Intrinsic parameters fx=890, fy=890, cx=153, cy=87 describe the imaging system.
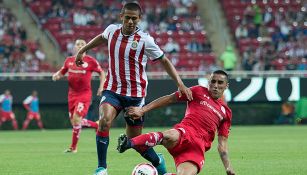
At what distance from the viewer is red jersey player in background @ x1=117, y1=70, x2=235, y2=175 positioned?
9.82 m

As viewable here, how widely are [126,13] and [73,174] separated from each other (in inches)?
101

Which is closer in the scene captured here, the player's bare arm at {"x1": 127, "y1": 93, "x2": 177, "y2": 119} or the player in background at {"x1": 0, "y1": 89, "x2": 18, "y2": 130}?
the player's bare arm at {"x1": 127, "y1": 93, "x2": 177, "y2": 119}

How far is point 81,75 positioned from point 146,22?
59.5ft

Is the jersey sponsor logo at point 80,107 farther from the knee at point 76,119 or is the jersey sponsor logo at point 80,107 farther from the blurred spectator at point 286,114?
the blurred spectator at point 286,114

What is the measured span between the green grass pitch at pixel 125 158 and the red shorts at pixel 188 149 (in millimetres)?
2266

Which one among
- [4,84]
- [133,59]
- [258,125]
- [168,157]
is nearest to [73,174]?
[133,59]

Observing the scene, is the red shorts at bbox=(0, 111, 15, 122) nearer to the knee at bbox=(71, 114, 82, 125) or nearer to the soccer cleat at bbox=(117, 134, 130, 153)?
the knee at bbox=(71, 114, 82, 125)

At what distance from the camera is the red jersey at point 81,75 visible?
17672 millimetres

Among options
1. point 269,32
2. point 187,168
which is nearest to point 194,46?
point 269,32

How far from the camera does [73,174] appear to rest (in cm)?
1208

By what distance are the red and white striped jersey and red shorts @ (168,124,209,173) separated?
1.35m

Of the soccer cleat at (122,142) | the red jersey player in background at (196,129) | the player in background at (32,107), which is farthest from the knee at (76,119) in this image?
the player in background at (32,107)

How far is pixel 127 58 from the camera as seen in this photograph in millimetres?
11242

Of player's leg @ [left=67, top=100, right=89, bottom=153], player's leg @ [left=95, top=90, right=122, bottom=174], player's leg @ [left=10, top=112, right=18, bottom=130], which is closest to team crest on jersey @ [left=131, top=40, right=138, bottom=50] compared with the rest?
player's leg @ [left=95, top=90, right=122, bottom=174]
